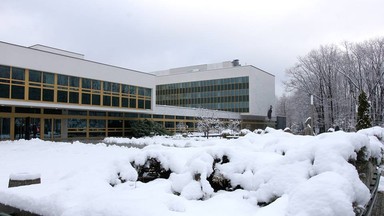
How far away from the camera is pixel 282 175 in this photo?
5.26 m

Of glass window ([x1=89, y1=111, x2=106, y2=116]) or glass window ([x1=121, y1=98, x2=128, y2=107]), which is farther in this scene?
glass window ([x1=121, y1=98, x2=128, y2=107])

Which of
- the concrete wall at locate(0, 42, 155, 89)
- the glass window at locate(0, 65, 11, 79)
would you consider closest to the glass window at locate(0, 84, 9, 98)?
the glass window at locate(0, 65, 11, 79)

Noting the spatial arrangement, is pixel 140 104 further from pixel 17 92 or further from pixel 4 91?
pixel 4 91

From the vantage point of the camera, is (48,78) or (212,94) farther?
(212,94)

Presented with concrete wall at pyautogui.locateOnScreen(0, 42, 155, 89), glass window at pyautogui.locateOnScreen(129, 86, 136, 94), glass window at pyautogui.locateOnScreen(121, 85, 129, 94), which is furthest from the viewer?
glass window at pyautogui.locateOnScreen(129, 86, 136, 94)

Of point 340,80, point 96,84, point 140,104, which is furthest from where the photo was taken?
point 340,80

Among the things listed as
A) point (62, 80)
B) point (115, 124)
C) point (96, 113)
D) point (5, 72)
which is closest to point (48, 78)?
point (62, 80)

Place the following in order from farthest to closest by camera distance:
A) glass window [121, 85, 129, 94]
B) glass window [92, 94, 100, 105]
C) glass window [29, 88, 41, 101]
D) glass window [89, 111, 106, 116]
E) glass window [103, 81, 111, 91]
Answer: glass window [121, 85, 129, 94] < glass window [89, 111, 106, 116] < glass window [103, 81, 111, 91] < glass window [92, 94, 100, 105] < glass window [29, 88, 41, 101]

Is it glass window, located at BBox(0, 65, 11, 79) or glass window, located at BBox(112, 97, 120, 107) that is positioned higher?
glass window, located at BBox(0, 65, 11, 79)

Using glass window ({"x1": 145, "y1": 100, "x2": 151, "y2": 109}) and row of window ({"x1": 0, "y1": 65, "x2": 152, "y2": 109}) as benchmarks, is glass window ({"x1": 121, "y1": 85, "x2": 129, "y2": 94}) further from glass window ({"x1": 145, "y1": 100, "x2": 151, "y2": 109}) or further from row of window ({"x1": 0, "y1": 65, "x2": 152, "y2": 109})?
glass window ({"x1": 145, "y1": 100, "x2": 151, "y2": 109})

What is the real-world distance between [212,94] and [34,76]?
136 feet

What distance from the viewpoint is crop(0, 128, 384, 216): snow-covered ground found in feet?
12.3

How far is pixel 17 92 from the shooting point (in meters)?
25.1

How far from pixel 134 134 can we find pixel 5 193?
96.4 feet
